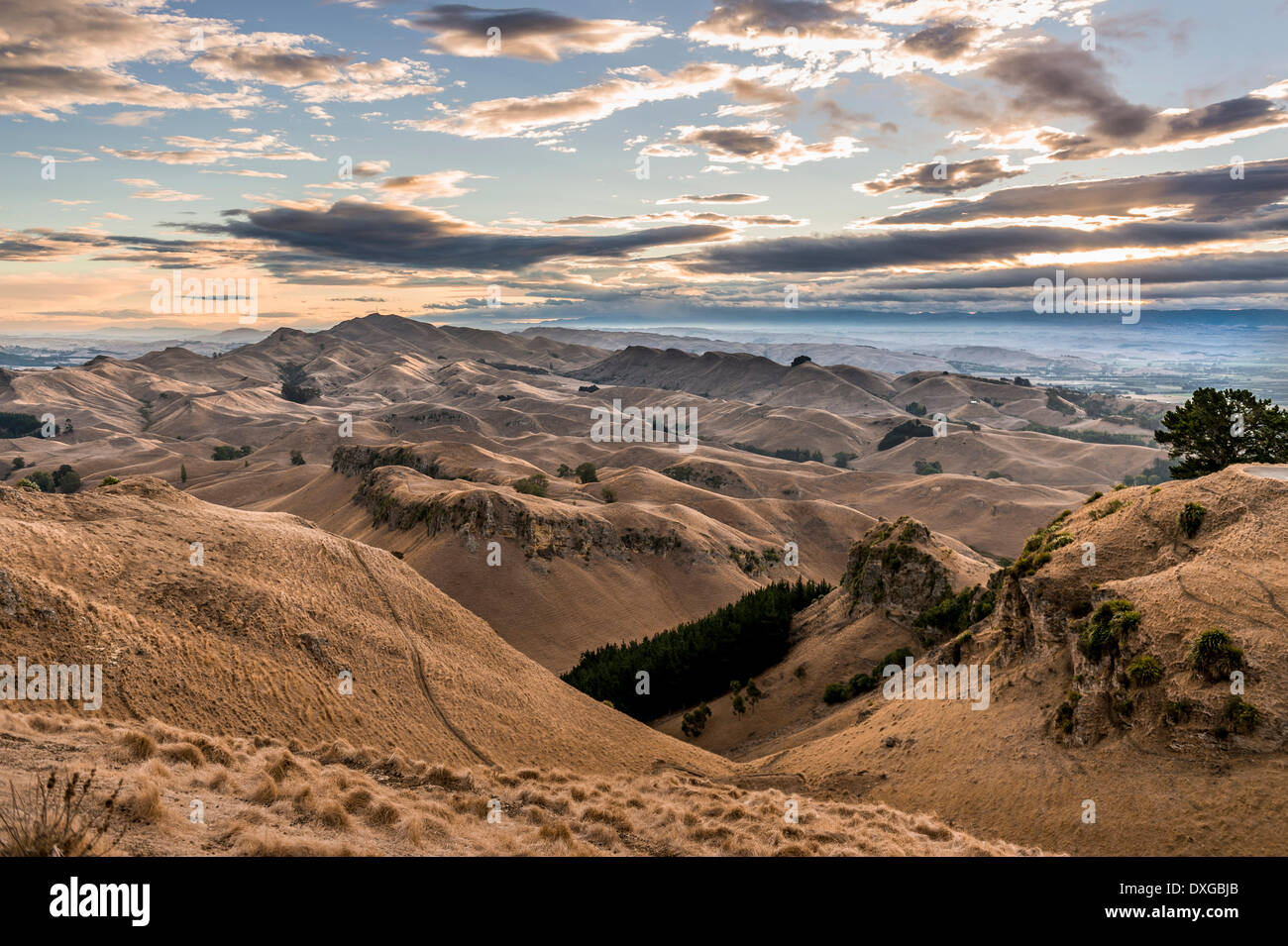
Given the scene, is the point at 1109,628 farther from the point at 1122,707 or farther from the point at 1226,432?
the point at 1226,432

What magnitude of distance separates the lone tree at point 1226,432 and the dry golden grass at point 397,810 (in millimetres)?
28924

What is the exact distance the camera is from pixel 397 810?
49.8ft

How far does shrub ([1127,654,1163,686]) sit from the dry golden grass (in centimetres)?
639

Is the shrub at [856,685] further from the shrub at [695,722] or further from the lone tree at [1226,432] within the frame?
the lone tree at [1226,432]

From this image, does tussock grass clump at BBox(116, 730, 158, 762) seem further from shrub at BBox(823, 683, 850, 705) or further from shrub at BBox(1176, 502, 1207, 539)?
shrub at BBox(1176, 502, 1207, 539)

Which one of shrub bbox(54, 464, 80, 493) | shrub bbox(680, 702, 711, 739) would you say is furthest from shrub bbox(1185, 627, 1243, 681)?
shrub bbox(54, 464, 80, 493)

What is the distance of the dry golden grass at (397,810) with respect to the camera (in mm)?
12242

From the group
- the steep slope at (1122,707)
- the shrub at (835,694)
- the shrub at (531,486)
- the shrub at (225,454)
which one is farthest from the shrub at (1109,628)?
the shrub at (225,454)

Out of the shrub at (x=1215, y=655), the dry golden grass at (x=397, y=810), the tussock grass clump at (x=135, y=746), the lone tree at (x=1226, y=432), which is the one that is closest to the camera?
the dry golden grass at (x=397, y=810)

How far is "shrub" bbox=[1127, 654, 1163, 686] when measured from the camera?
817 inches

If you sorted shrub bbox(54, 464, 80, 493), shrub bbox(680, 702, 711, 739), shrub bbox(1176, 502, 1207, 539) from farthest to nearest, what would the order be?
shrub bbox(54, 464, 80, 493), shrub bbox(680, 702, 711, 739), shrub bbox(1176, 502, 1207, 539)

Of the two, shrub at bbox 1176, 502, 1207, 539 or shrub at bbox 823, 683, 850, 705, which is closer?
shrub at bbox 1176, 502, 1207, 539
